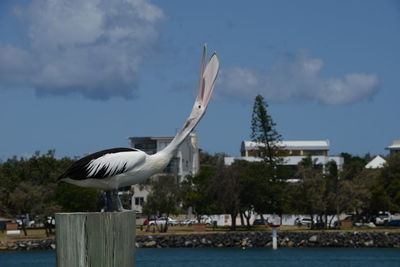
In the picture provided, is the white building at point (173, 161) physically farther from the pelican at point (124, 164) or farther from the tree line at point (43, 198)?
the pelican at point (124, 164)

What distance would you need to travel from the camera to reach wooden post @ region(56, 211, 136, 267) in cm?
676

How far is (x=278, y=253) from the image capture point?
4997 cm

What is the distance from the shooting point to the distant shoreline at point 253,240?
53.7 metres

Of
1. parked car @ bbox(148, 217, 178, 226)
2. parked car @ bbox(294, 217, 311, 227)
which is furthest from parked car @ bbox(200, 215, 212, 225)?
parked car @ bbox(294, 217, 311, 227)

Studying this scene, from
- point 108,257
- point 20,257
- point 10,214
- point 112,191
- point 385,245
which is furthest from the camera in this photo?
point 10,214

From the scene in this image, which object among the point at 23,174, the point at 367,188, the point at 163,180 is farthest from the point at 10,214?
the point at 367,188

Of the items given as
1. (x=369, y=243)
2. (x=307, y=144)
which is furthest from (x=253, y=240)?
(x=307, y=144)

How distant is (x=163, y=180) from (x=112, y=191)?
57.2 meters

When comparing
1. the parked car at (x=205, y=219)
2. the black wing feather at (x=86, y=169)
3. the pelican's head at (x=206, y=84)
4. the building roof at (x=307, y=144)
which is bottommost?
the parked car at (x=205, y=219)

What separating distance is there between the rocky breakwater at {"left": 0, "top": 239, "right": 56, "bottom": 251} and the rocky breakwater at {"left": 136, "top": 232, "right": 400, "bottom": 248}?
19.4ft

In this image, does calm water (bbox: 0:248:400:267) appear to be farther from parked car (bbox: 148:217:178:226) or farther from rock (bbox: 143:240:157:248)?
parked car (bbox: 148:217:178:226)

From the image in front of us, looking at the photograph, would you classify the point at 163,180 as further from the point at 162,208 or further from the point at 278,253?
the point at 278,253

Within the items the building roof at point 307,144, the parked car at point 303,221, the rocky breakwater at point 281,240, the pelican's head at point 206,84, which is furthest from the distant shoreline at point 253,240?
the building roof at point 307,144

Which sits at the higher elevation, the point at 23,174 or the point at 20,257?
the point at 23,174
